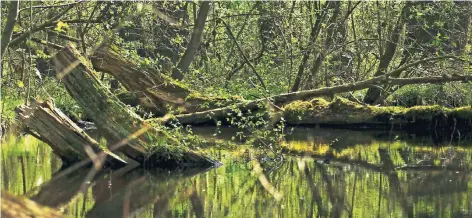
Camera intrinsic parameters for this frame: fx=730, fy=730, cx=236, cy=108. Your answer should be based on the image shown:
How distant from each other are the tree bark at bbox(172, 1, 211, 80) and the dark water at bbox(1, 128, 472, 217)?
367cm

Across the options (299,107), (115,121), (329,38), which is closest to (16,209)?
(115,121)

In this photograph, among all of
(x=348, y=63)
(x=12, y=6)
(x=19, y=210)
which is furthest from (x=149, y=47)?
(x=19, y=210)

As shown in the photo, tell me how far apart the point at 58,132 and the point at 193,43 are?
549 centimetres

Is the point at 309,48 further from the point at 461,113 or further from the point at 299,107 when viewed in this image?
the point at 461,113

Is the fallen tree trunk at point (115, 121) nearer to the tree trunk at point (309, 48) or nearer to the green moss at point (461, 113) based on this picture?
the green moss at point (461, 113)

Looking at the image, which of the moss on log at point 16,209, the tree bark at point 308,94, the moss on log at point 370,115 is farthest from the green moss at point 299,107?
the moss on log at point 16,209

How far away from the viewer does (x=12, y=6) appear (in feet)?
15.5

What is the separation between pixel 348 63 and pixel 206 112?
3833mm

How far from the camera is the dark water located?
20.1ft

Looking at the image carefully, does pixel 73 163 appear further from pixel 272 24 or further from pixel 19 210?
pixel 272 24

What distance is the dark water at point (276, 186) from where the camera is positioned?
6.13 m

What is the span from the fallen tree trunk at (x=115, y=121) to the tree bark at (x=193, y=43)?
14.6 feet

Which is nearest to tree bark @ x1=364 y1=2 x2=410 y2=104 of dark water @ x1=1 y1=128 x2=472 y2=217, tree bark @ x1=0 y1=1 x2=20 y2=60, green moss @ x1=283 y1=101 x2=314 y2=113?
green moss @ x1=283 y1=101 x2=314 y2=113

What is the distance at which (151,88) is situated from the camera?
10844 mm
